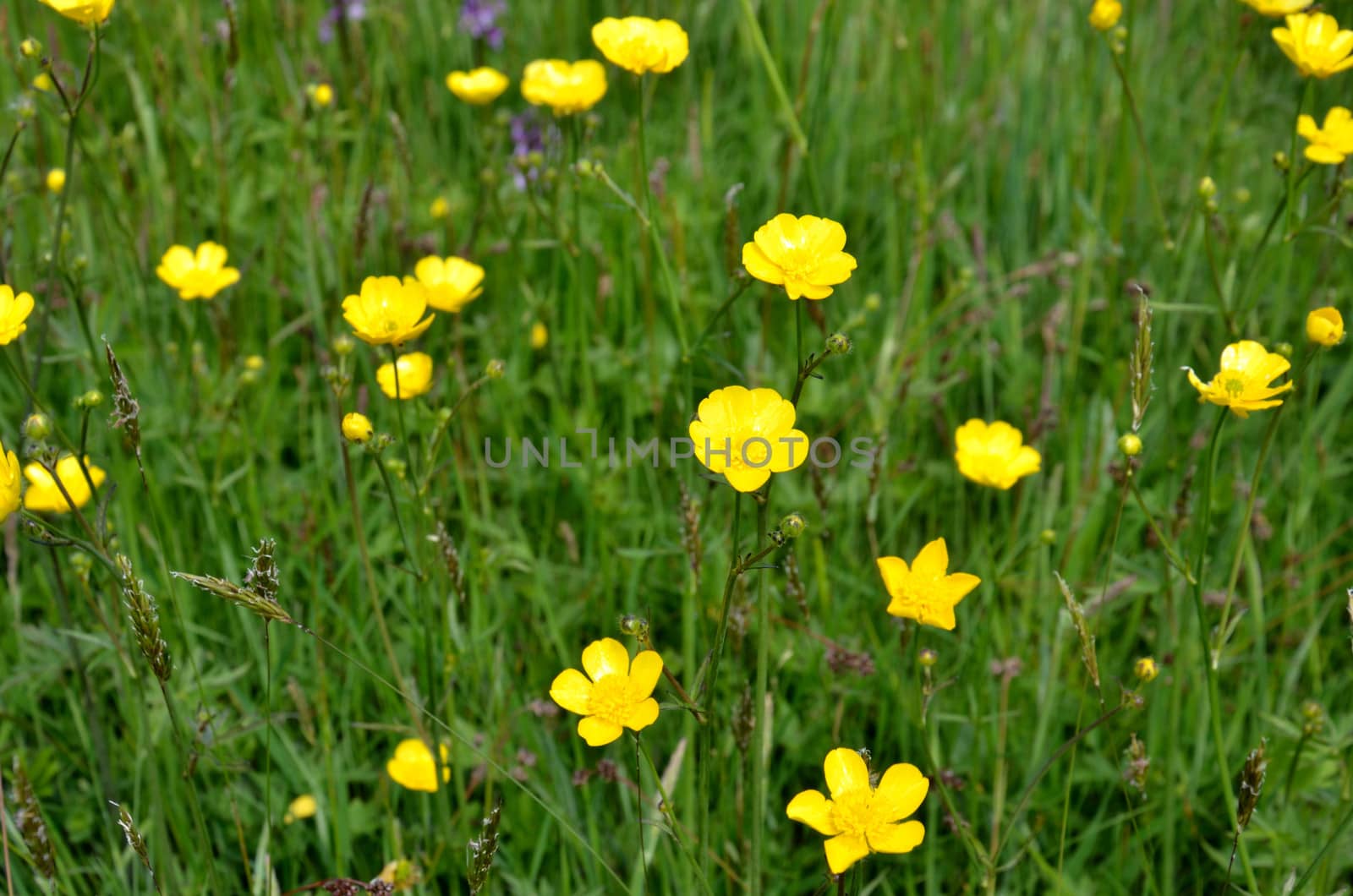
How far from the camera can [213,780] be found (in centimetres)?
218

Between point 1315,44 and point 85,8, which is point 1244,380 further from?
point 85,8

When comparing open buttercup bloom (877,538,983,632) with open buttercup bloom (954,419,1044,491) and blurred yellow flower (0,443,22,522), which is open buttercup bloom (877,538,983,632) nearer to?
open buttercup bloom (954,419,1044,491)

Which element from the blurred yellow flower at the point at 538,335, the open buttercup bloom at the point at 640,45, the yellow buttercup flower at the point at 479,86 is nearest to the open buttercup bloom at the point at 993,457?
the open buttercup bloom at the point at 640,45

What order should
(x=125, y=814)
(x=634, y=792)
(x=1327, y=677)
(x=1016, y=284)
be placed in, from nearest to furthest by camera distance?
(x=125, y=814)
(x=634, y=792)
(x=1327, y=677)
(x=1016, y=284)

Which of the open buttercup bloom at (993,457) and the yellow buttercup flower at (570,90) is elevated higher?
the yellow buttercup flower at (570,90)

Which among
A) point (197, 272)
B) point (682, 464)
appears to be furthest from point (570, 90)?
point (197, 272)

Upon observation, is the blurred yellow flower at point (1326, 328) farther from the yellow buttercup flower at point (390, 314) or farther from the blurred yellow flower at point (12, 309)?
the blurred yellow flower at point (12, 309)

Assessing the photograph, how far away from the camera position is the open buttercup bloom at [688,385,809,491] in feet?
4.50

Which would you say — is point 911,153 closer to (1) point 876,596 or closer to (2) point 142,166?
(1) point 876,596

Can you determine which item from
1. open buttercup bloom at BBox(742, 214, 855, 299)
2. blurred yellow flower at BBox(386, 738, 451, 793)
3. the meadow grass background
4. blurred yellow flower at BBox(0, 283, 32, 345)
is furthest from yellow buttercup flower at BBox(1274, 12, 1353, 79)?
blurred yellow flower at BBox(0, 283, 32, 345)

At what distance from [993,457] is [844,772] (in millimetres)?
802

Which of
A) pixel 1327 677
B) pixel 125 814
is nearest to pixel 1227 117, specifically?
pixel 1327 677

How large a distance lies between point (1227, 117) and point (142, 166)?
3457 mm

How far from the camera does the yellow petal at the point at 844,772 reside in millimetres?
1491
